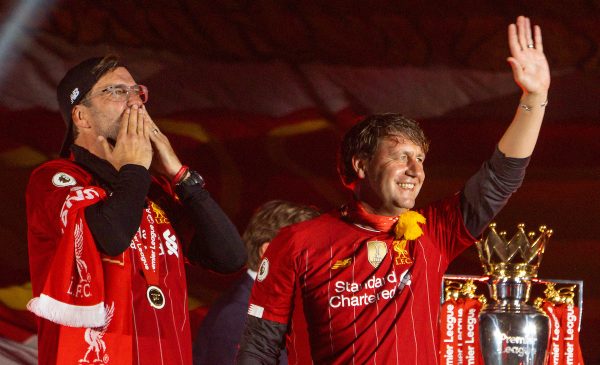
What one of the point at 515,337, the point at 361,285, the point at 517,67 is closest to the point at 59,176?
the point at 361,285

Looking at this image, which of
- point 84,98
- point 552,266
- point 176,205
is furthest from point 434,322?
point 552,266

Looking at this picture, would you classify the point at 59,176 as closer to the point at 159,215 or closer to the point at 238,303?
the point at 159,215

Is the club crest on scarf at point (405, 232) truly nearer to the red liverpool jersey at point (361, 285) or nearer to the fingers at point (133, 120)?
the red liverpool jersey at point (361, 285)

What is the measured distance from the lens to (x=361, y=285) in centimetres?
215

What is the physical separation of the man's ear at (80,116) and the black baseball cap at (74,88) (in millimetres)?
15

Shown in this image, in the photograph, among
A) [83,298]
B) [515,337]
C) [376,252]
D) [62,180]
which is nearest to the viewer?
[83,298]

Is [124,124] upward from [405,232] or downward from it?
upward

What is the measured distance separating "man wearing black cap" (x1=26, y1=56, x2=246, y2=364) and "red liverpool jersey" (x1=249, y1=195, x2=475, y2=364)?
17 centimetres

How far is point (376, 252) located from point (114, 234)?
0.62 meters

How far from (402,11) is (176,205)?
81.7 inches

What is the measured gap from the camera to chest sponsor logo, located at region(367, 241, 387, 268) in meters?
2.18

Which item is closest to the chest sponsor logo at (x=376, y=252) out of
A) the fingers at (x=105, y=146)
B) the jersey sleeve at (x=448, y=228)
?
the jersey sleeve at (x=448, y=228)

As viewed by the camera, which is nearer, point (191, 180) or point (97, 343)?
point (97, 343)

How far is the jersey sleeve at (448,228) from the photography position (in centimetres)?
218
